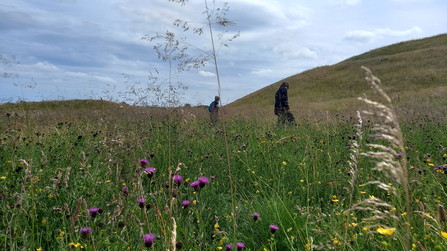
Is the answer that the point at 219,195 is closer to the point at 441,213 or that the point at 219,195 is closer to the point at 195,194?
the point at 195,194

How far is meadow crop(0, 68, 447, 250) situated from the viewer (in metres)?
1.59

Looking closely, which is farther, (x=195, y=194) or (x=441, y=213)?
(x=195, y=194)

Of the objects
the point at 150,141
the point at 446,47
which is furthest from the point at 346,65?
the point at 150,141

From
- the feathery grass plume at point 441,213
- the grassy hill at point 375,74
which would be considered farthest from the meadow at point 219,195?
the grassy hill at point 375,74

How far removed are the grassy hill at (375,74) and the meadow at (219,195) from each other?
65.6 feet

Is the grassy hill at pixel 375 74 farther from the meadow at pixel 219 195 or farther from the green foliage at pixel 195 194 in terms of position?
the meadow at pixel 219 195

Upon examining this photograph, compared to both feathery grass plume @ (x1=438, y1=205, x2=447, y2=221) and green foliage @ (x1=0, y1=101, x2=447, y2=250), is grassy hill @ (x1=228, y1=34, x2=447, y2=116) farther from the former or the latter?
feathery grass plume @ (x1=438, y1=205, x2=447, y2=221)

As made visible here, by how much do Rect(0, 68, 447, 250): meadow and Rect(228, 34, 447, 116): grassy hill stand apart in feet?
65.6

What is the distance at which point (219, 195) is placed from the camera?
3199 mm

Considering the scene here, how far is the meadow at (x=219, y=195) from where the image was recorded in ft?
5.23

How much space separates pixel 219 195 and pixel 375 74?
33411mm

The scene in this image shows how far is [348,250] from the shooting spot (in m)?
2.01

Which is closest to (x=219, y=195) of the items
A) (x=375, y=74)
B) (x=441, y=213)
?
(x=441, y=213)

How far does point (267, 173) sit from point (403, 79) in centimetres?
3117
